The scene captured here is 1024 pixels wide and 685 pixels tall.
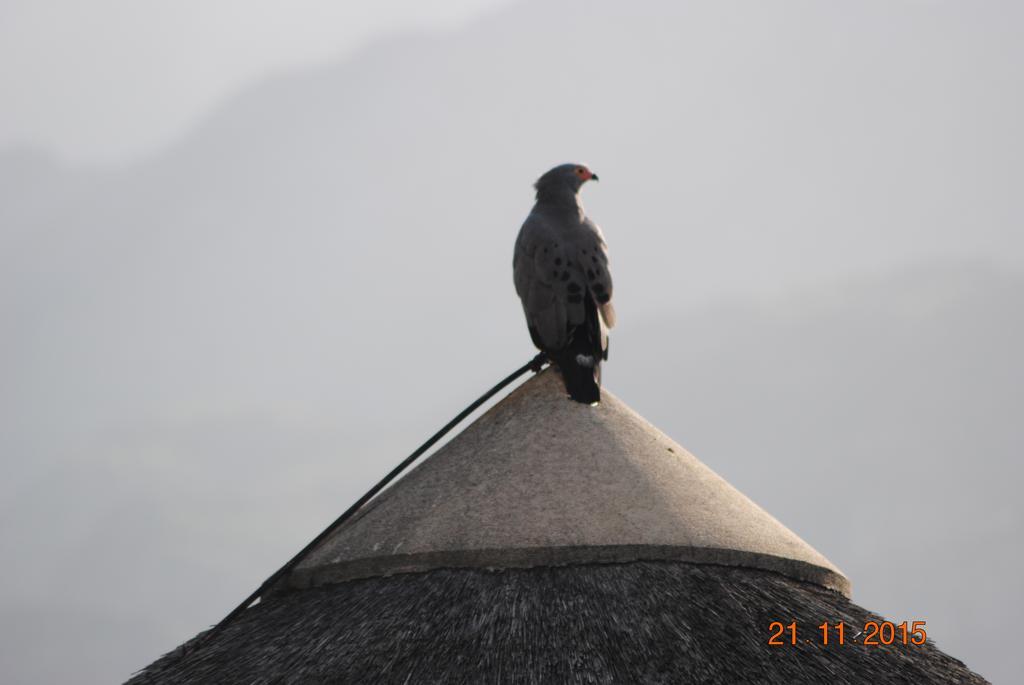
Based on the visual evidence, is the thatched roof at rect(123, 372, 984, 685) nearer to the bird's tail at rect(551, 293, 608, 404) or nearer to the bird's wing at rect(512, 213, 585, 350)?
the bird's tail at rect(551, 293, 608, 404)

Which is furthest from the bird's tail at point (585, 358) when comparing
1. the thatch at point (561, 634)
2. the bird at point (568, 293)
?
the thatch at point (561, 634)

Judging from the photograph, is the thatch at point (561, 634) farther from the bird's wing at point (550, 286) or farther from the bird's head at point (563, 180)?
the bird's head at point (563, 180)

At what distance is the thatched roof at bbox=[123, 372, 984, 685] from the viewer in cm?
788

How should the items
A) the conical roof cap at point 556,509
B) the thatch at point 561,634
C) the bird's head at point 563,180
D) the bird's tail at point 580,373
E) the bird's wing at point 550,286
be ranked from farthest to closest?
the bird's head at point 563,180, the bird's tail at point 580,373, the bird's wing at point 550,286, the conical roof cap at point 556,509, the thatch at point 561,634

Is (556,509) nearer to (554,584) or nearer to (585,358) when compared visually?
(554,584)

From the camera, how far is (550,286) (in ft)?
31.3

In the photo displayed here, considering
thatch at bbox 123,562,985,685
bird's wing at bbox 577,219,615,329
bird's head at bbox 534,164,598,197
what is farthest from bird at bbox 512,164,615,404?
thatch at bbox 123,562,985,685

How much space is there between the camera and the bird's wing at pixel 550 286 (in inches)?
373

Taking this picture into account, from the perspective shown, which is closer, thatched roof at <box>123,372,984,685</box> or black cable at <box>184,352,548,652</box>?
thatched roof at <box>123,372,984,685</box>

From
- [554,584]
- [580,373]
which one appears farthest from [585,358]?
[554,584]

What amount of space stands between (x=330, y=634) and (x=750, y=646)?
2723mm

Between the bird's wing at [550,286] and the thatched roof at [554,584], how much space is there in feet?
1.86

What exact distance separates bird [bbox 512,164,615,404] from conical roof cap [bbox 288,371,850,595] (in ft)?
1.03

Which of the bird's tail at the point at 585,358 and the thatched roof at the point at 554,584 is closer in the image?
the thatched roof at the point at 554,584
